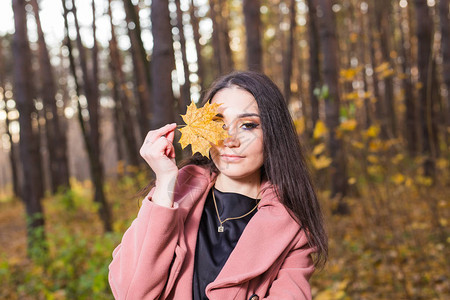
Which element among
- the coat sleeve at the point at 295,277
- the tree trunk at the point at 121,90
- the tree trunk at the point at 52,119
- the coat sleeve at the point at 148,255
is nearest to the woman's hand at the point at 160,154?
the coat sleeve at the point at 148,255

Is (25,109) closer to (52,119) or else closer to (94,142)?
(94,142)

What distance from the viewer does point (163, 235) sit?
1383 millimetres

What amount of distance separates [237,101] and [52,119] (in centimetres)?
1368

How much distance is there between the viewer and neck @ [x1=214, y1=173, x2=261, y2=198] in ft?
5.40

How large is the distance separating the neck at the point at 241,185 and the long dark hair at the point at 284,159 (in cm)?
7

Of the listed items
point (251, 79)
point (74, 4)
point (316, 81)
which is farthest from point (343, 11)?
point (251, 79)

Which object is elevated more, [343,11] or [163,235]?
[343,11]

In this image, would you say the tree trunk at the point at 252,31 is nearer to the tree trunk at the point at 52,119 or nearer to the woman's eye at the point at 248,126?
the woman's eye at the point at 248,126

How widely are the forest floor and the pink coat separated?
1.40m

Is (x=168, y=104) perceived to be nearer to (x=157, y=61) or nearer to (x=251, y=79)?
(x=157, y=61)

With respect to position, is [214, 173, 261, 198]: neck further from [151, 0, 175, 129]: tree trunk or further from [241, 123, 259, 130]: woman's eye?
[151, 0, 175, 129]: tree trunk

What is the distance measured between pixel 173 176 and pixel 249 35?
3466 mm

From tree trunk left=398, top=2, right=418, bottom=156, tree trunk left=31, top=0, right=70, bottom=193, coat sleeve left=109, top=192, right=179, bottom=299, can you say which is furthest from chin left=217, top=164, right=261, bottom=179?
tree trunk left=31, top=0, right=70, bottom=193

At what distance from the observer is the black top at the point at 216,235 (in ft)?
4.93
